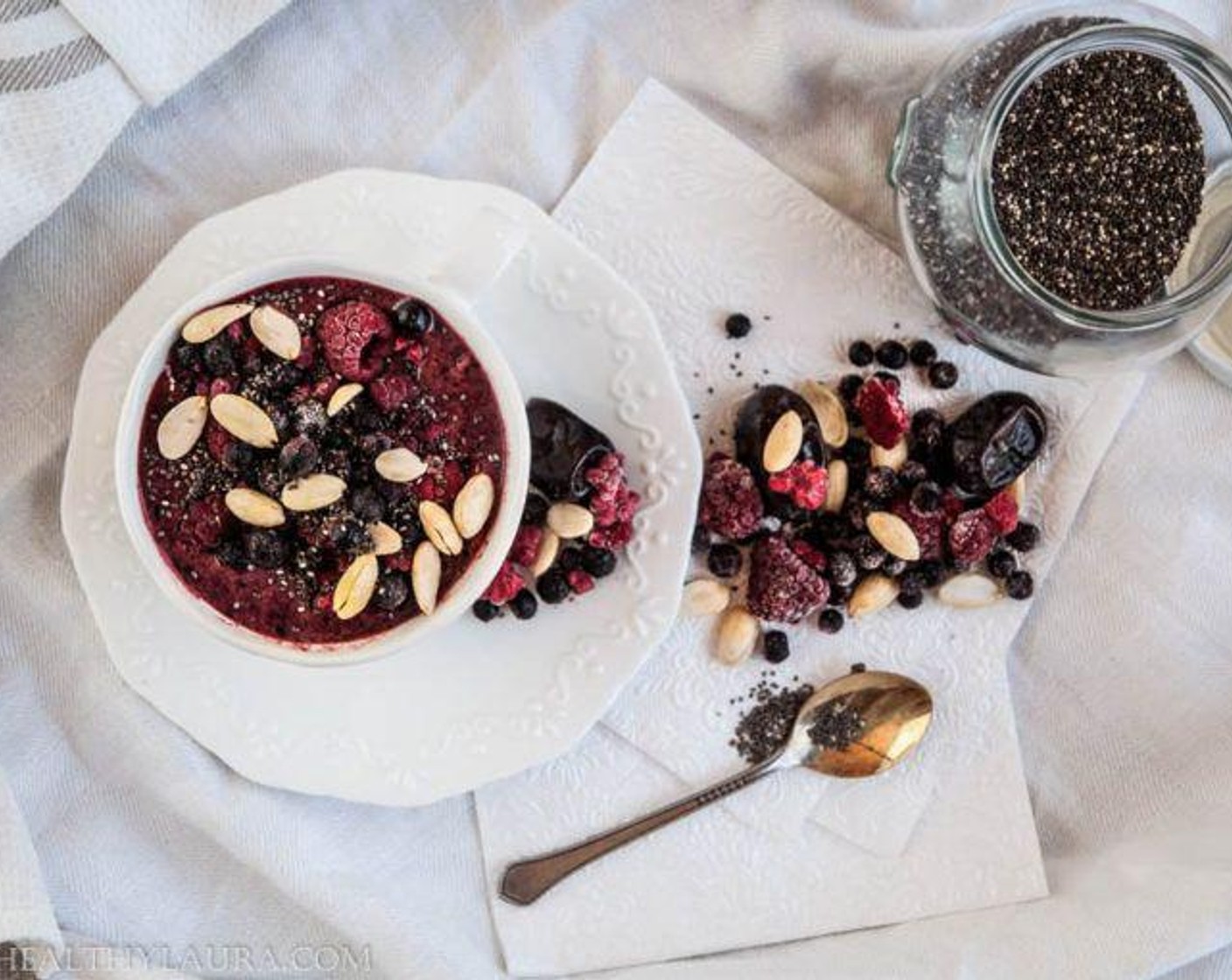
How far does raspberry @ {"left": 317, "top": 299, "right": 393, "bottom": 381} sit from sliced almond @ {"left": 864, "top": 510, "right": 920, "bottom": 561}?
0.55m

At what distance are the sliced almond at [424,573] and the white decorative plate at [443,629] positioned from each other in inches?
7.1

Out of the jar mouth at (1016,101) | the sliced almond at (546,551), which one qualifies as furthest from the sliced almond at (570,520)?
the jar mouth at (1016,101)

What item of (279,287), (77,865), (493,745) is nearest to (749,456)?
(493,745)

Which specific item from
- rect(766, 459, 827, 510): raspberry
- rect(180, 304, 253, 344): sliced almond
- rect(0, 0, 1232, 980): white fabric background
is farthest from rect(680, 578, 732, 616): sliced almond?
rect(180, 304, 253, 344): sliced almond

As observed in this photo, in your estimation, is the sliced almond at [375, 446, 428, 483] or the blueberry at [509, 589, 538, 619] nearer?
the sliced almond at [375, 446, 428, 483]

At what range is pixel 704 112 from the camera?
4.67ft

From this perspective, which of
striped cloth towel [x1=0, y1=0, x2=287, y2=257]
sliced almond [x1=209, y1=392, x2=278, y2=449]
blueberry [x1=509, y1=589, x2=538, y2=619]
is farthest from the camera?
blueberry [x1=509, y1=589, x2=538, y2=619]

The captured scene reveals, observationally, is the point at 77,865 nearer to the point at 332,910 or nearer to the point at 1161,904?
the point at 332,910

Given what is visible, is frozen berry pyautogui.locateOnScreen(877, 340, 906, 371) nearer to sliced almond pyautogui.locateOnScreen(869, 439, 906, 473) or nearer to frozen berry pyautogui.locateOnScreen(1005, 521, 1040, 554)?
sliced almond pyautogui.locateOnScreen(869, 439, 906, 473)

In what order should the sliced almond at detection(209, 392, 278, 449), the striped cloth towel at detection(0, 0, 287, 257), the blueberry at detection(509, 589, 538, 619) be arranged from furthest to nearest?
1. the blueberry at detection(509, 589, 538, 619)
2. the striped cloth towel at detection(0, 0, 287, 257)
3. the sliced almond at detection(209, 392, 278, 449)

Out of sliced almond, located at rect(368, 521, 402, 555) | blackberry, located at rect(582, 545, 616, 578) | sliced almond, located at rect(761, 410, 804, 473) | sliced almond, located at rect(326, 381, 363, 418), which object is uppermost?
sliced almond, located at rect(326, 381, 363, 418)

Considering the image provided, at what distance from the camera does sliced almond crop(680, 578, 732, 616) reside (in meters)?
1.39

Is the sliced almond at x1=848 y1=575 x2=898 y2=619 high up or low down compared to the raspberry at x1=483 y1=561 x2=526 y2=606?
down

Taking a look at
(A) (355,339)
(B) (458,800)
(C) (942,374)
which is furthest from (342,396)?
(C) (942,374)
